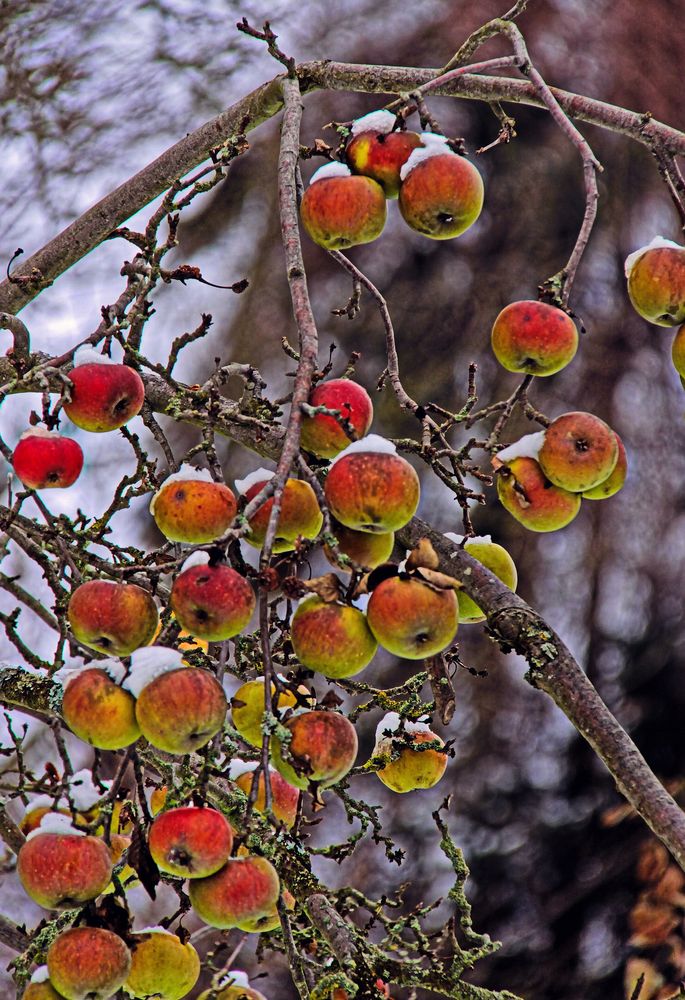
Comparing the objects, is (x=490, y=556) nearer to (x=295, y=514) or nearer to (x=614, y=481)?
(x=614, y=481)

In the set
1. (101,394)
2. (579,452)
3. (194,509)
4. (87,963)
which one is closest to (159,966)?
(87,963)

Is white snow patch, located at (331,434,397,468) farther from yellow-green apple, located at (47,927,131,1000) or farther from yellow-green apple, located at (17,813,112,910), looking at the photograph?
yellow-green apple, located at (47,927,131,1000)

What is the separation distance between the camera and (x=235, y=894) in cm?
122

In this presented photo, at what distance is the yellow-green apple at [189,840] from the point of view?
3.73ft

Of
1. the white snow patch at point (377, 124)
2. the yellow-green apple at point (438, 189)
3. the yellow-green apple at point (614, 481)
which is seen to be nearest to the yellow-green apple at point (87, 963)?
the yellow-green apple at point (614, 481)

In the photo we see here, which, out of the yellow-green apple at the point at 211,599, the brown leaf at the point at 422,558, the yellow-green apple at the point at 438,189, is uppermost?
the yellow-green apple at the point at 438,189

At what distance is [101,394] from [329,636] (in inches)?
24.8

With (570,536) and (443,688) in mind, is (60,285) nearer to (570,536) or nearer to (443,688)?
(570,536)

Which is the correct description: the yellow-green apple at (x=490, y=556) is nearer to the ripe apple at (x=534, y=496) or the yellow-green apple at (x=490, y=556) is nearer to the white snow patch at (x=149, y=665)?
the ripe apple at (x=534, y=496)

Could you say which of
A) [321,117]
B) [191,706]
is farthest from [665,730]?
[191,706]

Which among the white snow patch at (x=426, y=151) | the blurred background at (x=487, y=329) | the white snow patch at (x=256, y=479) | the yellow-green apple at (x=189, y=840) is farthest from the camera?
the blurred background at (x=487, y=329)

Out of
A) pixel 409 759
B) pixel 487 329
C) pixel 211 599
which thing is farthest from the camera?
pixel 487 329

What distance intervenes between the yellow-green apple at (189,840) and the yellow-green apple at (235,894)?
0.07 m

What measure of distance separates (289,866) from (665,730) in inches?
131
